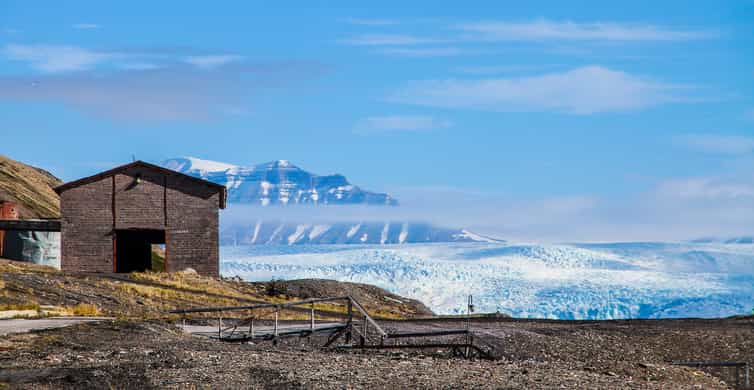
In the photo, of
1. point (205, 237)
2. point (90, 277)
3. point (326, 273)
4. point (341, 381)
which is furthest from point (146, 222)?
point (326, 273)

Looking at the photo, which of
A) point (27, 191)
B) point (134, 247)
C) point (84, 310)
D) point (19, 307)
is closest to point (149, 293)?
point (84, 310)

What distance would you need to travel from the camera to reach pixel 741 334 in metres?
43.1

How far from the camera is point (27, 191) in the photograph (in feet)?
395

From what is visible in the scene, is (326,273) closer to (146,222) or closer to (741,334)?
(146,222)

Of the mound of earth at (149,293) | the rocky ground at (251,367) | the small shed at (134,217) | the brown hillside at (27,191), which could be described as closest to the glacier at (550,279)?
the brown hillside at (27,191)

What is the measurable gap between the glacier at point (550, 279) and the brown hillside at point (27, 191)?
19.8 metres

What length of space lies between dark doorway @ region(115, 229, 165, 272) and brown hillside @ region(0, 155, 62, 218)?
33.8 meters

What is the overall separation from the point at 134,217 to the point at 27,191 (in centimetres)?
6152

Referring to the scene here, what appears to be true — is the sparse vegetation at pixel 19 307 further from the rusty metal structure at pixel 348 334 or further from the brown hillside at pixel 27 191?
the brown hillside at pixel 27 191

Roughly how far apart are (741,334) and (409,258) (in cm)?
8555

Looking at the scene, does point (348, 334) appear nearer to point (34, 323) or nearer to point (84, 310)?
point (34, 323)

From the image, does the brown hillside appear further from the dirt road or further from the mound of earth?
the dirt road

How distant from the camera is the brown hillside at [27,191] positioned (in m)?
109

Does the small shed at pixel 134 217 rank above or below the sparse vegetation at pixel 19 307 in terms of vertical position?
above
